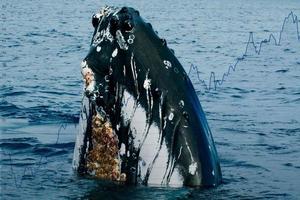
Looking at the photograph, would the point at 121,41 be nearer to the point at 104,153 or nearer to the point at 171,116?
the point at 171,116

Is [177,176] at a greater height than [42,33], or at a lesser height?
greater

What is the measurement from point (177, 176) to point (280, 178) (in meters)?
2.12

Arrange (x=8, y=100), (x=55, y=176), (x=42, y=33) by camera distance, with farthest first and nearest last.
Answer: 1. (x=42, y=33)
2. (x=8, y=100)
3. (x=55, y=176)

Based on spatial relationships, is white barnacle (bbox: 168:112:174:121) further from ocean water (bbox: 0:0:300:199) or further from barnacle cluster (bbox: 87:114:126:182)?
ocean water (bbox: 0:0:300:199)

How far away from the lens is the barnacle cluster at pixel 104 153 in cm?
703

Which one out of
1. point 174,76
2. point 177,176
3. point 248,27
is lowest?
point 248,27

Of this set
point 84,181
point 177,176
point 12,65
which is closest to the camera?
point 177,176

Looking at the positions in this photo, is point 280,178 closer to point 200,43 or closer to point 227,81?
point 227,81

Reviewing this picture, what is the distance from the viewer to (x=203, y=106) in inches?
539

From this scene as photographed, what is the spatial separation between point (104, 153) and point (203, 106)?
22.0 ft

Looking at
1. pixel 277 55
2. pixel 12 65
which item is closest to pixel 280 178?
pixel 12 65

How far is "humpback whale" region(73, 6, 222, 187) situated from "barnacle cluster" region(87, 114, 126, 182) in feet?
0.04

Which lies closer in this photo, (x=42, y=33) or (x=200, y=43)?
(x=200, y=43)

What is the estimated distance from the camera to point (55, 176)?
834 centimetres
